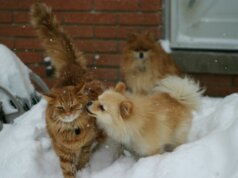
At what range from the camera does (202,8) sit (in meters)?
4.45

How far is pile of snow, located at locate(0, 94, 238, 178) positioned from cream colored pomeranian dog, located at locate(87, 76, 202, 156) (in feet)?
0.41

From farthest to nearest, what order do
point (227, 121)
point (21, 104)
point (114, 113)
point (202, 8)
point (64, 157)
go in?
1. point (202, 8)
2. point (21, 104)
3. point (227, 121)
4. point (64, 157)
5. point (114, 113)

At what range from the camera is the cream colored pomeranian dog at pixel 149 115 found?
2.86 meters

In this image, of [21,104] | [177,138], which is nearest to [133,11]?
[21,104]

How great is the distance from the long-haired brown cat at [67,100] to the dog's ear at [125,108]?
256 mm

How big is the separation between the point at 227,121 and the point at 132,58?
43.7 inches

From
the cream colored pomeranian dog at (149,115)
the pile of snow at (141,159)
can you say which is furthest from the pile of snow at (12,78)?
the cream colored pomeranian dog at (149,115)

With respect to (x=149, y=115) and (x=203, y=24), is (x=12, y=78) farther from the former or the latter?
(x=203, y=24)

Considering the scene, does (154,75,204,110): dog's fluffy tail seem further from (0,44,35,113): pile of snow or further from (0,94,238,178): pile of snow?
(0,44,35,113): pile of snow

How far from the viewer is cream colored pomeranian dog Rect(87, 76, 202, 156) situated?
113 inches

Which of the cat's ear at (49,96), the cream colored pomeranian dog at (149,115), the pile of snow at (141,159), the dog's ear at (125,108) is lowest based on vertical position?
the pile of snow at (141,159)

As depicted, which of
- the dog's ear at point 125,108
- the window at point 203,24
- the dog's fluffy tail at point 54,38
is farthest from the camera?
the window at point 203,24

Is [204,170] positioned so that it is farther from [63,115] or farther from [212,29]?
[212,29]

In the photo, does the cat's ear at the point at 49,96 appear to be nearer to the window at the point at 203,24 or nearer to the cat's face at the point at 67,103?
the cat's face at the point at 67,103
